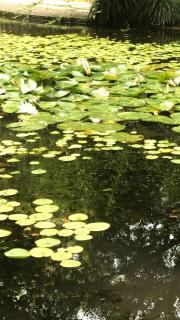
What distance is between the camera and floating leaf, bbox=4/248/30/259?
183cm

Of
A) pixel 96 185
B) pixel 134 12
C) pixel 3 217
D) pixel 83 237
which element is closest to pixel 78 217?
pixel 83 237

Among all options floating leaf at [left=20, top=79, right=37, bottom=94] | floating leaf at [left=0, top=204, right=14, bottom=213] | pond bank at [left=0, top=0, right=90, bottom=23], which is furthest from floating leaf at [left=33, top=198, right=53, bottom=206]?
pond bank at [left=0, top=0, right=90, bottom=23]

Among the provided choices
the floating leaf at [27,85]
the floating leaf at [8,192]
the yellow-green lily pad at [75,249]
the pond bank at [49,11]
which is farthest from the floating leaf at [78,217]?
the pond bank at [49,11]

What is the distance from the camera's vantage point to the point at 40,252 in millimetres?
1840

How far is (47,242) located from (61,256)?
105 mm

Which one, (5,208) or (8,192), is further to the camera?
(8,192)

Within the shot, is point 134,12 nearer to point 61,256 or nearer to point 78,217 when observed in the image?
point 78,217

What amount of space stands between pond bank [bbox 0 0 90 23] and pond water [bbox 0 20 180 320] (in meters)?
5.28

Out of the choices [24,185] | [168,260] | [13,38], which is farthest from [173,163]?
[13,38]

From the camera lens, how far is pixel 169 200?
2.33 meters

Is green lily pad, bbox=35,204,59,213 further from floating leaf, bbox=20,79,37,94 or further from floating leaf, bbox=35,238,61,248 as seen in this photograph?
floating leaf, bbox=20,79,37,94

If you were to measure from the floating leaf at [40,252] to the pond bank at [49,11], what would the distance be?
8193 millimetres

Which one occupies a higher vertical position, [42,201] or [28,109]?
[28,109]

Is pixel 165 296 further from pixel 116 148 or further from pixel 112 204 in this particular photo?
pixel 116 148
